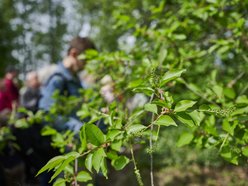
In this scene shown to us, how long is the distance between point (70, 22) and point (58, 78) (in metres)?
25.3

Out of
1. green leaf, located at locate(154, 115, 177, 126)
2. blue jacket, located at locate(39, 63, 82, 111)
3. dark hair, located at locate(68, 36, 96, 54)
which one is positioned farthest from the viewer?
dark hair, located at locate(68, 36, 96, 54)

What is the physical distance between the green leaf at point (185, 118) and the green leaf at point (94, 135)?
0.87 feet

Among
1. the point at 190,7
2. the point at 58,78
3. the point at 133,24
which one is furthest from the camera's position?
the point at 58,78

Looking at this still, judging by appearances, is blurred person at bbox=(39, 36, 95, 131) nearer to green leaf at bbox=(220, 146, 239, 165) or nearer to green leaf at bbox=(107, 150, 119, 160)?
green leaf at bbox=(107, 150, 119, 160)

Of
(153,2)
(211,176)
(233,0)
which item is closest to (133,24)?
(233,0)

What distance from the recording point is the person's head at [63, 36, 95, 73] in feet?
9.64

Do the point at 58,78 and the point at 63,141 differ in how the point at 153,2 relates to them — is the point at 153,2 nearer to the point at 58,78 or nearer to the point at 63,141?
the point at 58,78

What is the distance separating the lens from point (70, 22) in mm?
27234

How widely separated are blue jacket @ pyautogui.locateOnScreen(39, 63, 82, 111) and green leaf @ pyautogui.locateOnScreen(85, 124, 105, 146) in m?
1.56

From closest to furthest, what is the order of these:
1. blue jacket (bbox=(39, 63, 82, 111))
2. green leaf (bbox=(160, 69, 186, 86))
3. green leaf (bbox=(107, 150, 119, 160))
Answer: green leaf (bbox=(160, 69, 186, 86)) → green leaf (bbox=(107, 150, 119, 160)) → blue jacket (bbox=(39, 63, 82, 111))

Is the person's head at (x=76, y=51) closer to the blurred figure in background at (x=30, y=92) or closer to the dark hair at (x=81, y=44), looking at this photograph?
the dark hair at (x=81, y=44)

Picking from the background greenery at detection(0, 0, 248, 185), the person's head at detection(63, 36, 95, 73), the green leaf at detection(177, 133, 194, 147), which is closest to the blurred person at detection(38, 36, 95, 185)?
the person's head at detection(63, 36, 95, 73)

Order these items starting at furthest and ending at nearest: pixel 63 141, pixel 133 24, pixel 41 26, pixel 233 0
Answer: pixel 41 26
pixel 133 24
pixel 233 0
pixel 63 141

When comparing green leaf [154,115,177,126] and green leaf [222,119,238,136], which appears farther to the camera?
green leaf [222,119,238,136]
